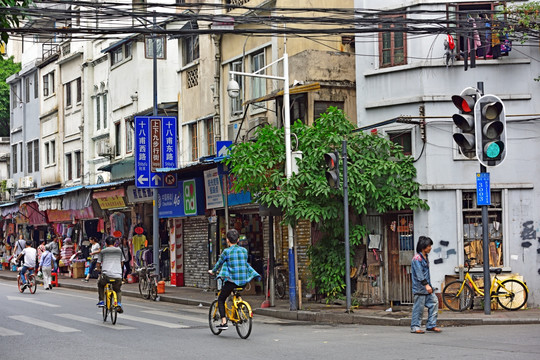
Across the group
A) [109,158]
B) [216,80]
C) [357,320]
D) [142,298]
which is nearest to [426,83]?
[357,320]

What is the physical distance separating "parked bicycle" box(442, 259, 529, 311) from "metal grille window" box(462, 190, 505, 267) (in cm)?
89

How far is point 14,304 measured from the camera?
2253 centimetres

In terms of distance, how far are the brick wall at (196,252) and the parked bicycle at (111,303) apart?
438 inches

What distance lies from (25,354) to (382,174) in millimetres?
10084

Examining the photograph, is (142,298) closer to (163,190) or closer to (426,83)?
(163,190)

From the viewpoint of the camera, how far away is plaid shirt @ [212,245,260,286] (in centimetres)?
1434

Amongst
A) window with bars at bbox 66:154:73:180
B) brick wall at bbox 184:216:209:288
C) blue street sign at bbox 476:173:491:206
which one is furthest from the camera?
window with bars at bbox 66:154:73:180

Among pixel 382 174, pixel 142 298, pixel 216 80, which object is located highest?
pixel 216 80

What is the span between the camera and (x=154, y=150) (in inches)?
1113

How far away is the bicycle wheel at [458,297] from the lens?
18.3 m

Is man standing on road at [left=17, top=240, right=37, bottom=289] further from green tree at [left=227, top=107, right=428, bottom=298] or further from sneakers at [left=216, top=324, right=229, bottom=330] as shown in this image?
sneakers at [left=216, top=324, right=229, bottom=330]

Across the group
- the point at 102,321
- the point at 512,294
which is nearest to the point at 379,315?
the point at 512,294

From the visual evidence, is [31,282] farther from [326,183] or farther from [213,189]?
[326,183]

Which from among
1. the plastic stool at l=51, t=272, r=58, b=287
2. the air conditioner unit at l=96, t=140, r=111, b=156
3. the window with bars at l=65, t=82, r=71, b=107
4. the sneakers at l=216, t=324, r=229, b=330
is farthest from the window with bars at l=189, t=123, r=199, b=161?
the sneakers at l=216, t=324, r=229, b=330
